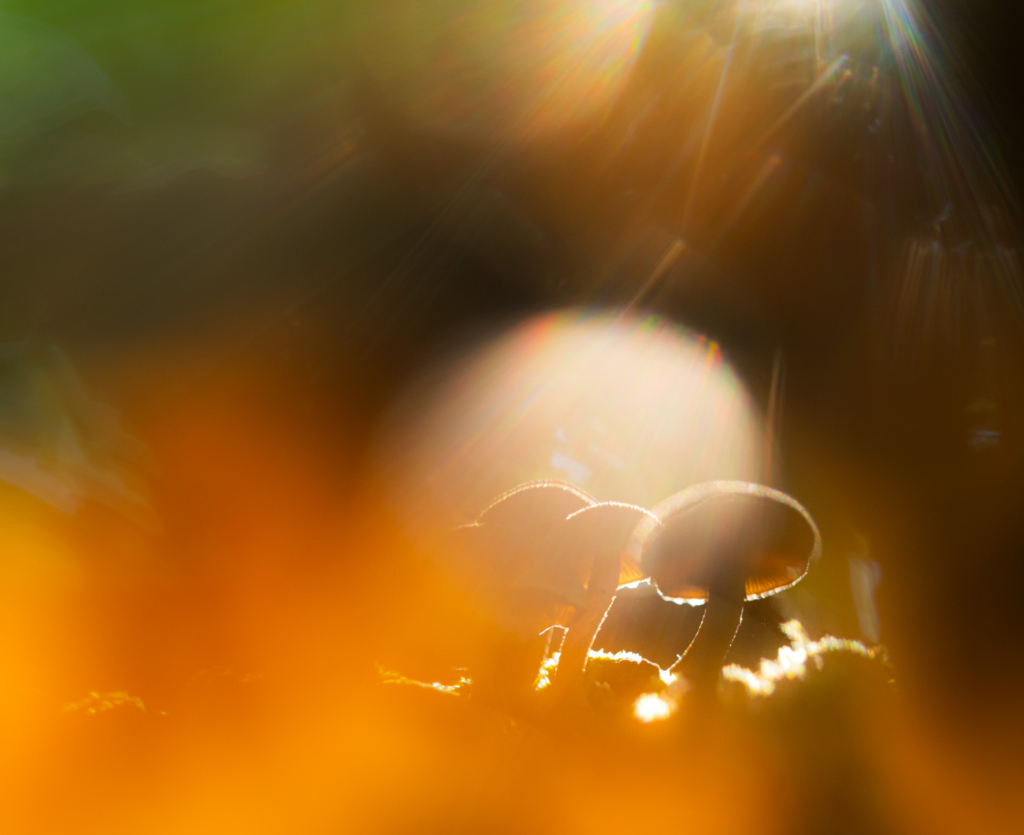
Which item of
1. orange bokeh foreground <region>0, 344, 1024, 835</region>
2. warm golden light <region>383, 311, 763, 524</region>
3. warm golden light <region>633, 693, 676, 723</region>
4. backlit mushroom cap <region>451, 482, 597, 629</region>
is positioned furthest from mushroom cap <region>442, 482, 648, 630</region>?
warm golden light <region>383, 311, 763, 524</region>

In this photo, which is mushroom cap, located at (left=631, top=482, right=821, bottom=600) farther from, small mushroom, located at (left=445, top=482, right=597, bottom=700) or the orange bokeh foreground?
the orange bokeh foreground

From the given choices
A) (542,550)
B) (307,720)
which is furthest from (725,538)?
(307,720)

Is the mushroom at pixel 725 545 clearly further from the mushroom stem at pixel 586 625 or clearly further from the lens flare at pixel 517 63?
the lens flare at pixel 517 63

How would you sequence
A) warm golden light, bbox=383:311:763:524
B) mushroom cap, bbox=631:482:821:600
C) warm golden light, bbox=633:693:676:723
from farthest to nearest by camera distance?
warm golden light, bbox=383:311:763:524 < warm golden light, bbox=633:693:676:723 < mushroom cap, bbox=631:482:821:600

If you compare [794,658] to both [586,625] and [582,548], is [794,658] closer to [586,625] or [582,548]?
[586,625]

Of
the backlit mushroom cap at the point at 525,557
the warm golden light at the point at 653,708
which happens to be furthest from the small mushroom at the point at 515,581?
the warm golden light at the point at 653,708

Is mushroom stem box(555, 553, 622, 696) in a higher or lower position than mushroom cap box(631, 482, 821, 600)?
lower

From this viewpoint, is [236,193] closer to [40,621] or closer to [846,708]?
[40,621]

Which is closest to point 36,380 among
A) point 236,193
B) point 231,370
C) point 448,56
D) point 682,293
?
point 231,370

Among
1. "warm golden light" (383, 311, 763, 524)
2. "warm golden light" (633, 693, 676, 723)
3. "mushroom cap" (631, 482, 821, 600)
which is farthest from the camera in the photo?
"warm golden light" (383, 311, 763, 524)
